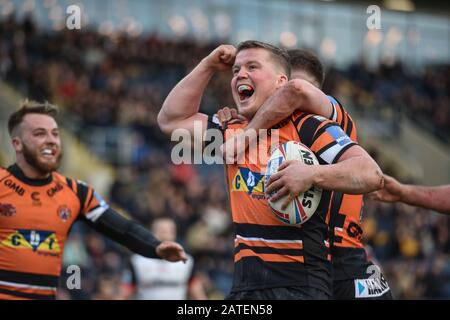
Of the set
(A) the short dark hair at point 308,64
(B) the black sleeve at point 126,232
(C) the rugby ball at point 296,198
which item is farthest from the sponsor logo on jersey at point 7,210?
(C) the rugby ball at point 296,198

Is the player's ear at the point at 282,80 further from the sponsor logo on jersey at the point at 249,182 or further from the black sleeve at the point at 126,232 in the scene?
the black sleeve at the point at 126,232

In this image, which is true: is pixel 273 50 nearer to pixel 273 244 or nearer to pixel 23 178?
pixel 273 244

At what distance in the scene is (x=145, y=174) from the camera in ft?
57.5

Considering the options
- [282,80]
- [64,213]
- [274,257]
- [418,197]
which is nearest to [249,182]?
[274,257]

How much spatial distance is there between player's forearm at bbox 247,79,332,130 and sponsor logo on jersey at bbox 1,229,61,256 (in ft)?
8.01

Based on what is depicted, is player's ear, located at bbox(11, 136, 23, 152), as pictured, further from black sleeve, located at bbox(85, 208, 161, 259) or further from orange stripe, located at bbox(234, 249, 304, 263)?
orange stripe, located at bbox(234, 249, 304, 263)

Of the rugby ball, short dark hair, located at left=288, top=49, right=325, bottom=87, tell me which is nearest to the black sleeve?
short dark hair, located at left=288, top=49, right=325, bottom=87

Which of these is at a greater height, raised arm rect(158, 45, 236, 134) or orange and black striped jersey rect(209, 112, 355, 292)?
raised arm rect(158, 45, 236, 134)

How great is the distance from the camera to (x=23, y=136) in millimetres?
6668

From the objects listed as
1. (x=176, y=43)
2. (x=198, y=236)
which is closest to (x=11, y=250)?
(x=198, y=236)

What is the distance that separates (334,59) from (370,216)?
14.5 metres

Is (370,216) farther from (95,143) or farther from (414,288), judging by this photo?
(95,143)

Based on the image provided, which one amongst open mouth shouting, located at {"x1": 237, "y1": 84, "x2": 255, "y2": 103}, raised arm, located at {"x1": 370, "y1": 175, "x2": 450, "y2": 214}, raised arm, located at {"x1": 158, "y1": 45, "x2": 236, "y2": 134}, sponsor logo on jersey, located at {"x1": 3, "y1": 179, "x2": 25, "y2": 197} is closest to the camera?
open mouth shouting, located at {"x1": 237, "y1": 84, "x2": 255, "y2": 103}

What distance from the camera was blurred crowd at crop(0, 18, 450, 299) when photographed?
15.1 m
